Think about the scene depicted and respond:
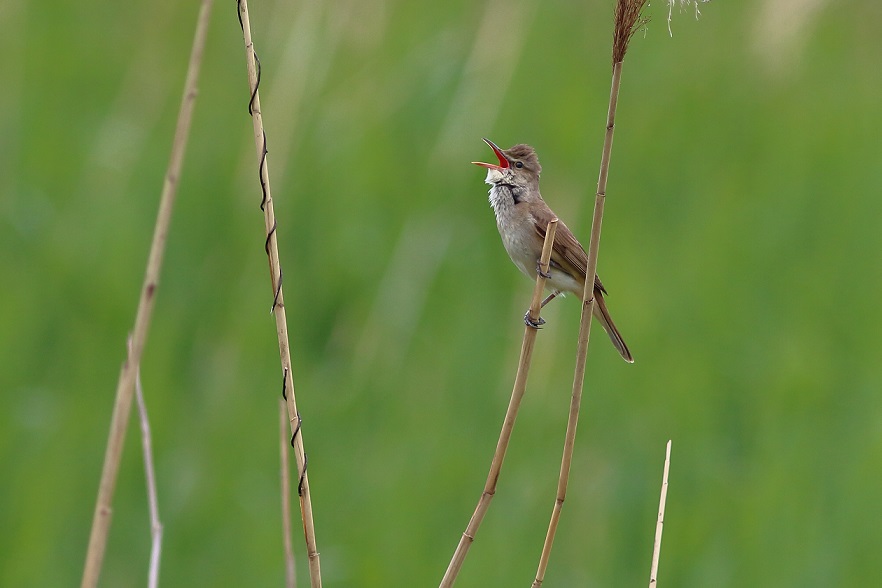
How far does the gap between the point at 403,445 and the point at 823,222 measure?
130 inches

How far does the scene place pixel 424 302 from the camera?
5.91m

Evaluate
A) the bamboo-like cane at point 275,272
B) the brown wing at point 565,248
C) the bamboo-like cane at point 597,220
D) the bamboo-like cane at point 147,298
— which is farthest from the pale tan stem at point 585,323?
the brown wing at point 565,248

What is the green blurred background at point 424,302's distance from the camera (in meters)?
4.67

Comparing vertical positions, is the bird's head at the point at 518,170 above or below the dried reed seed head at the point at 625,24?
above

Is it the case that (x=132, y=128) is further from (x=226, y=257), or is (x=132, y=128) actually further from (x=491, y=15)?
(x=491, y=15)

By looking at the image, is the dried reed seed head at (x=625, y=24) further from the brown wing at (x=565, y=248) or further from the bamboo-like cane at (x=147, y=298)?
the brown wing at (x=565, y=248)

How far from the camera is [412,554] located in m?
4.39

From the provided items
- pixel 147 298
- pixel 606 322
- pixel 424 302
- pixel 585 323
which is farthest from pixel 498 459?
pixel 424 302

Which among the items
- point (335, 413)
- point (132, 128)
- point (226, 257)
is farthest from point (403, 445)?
point (132, 128)

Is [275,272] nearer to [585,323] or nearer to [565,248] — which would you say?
[585,323]

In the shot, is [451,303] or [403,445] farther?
[451,303]

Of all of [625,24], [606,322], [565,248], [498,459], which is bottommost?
[498,459]

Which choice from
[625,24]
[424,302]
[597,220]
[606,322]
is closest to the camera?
[625,24]

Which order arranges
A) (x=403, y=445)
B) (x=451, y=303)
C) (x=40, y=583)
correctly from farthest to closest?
(x=451, y=303) → (x=403, y=445) → (x=40, y=583)
